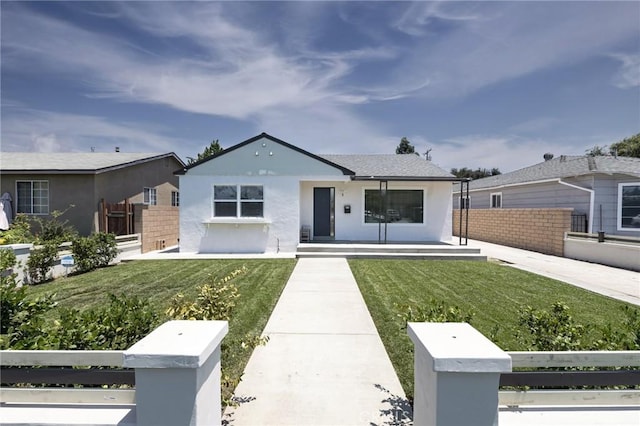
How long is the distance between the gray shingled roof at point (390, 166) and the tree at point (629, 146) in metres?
32.4

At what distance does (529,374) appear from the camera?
6.42 feet

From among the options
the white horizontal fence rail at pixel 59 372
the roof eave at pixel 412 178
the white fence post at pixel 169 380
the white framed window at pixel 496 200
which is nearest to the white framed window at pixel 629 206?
the roof eave at pixel 412 178

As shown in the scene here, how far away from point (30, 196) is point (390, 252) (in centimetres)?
1653

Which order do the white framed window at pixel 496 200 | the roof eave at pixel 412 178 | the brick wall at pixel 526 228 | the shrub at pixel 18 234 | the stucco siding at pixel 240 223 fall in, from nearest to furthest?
the shrub at pixel 18 234, the brick wall at pixel 526 228, the stucco siding at pixel 240 223, the roof eave at pixel 412 178, the white framed window at pixel 496 200

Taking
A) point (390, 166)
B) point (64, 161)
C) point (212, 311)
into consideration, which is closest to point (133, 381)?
point (212, 311)

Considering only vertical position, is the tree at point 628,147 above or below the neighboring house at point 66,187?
above

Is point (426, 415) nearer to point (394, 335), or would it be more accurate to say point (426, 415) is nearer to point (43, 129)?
point (394, 335)

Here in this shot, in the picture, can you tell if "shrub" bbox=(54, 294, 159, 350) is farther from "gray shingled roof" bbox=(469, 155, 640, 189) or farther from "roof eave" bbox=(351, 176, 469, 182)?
"gray shingled roof" bbox=(469, 155, 640, 189)

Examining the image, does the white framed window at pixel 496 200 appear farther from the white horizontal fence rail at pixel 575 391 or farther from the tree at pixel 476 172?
the tree at pixel 476 172

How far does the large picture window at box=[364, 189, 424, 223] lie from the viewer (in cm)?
1423

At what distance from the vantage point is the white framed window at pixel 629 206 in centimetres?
1220

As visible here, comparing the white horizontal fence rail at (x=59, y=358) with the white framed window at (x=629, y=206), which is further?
the white framed window at (x=629, y=206)

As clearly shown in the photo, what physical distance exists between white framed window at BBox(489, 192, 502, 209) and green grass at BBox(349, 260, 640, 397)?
1108cm

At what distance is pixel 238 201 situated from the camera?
1272 centimetres
